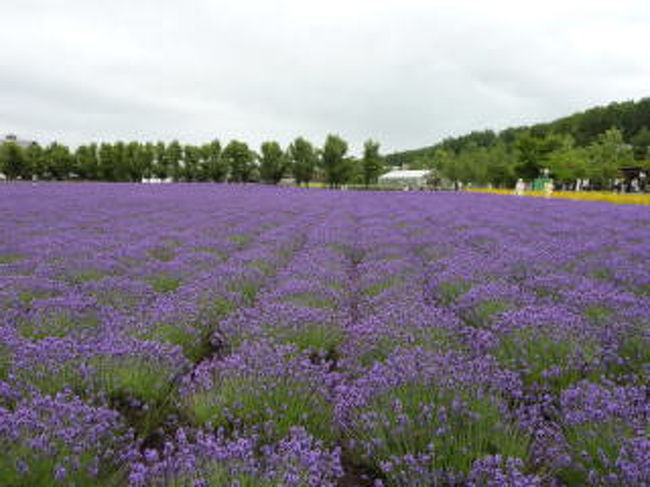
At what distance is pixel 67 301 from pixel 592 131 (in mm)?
95314

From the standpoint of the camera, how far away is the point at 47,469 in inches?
76.9

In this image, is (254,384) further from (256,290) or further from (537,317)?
(256,290)

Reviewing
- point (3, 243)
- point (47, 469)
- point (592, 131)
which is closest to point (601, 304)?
point (47, 469)

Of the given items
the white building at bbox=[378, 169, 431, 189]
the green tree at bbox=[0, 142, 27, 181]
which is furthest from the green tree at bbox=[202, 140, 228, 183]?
the white building at bbox=[378, 169, 431, 189]

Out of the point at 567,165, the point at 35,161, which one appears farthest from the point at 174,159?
the point at 567,165

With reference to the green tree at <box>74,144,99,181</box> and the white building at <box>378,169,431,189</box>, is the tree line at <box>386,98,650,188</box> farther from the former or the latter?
the green tree at <box>74,144,99,181</box>

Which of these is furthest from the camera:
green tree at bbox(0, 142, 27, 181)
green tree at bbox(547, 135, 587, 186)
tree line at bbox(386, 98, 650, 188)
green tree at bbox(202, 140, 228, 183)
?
green tree at bbox(0, 142, 27, 181)

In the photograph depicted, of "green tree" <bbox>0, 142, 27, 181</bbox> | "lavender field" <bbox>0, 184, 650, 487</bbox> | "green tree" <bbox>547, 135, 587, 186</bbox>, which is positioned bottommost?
"lavender field" <bbox>0, 184, 650, 487</bbox>

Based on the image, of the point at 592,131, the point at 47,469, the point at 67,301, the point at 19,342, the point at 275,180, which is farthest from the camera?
the point at 592,131

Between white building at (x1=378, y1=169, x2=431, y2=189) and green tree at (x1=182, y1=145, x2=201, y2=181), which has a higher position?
green tree at (x1=182, y1=145, x2=201, y2=181)

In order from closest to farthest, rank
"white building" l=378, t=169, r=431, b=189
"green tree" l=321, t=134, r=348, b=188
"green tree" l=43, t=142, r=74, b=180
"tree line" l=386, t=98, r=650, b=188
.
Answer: "tree line" l=386, t=98, r=650, b=188, "green tree" l=321, t=134, r=348, b=188, "green tree" l=43, t=142, r=74, b=180, "white building" l=378, t=169, r=431, b=189

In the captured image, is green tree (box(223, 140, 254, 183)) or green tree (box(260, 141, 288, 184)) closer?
green tree (box(260, 141, 288, 184))

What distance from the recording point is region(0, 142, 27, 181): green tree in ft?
195

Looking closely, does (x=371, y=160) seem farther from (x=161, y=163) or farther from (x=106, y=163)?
(x=106, y=163)
